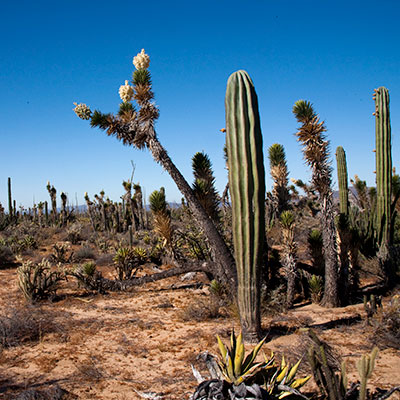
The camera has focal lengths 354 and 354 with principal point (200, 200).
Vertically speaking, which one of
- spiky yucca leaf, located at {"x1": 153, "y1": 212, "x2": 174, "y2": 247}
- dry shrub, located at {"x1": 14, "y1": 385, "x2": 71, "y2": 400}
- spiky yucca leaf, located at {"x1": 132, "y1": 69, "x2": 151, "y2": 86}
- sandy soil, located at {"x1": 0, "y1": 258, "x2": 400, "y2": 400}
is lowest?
sandy soil, located at {"x1": 0, "y1": 258, "x2": 400, "y2": 400}

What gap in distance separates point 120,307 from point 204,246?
3055 millimetres

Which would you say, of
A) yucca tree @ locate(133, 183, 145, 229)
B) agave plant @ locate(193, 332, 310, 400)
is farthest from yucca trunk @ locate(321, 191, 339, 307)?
yucca tree @ locate(133, 183, 145, 229)

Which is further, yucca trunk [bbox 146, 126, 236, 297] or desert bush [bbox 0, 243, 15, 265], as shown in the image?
desert bush [bbox 0, 243, 15, 265]

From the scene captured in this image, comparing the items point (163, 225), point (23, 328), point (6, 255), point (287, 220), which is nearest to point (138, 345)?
point (23, 328)

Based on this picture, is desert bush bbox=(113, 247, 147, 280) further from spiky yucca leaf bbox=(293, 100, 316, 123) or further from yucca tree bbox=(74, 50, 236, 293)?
spiky yucca leaf bbox=(293, 100, 316, 123)

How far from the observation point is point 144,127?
23.7ft

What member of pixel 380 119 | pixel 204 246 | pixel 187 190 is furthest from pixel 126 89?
pixel 380 119

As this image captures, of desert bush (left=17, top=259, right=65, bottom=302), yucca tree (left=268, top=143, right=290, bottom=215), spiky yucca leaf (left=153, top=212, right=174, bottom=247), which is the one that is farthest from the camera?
yucca tree (left=268, top=143, right=290, bottom=215)

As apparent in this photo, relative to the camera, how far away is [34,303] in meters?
7.39

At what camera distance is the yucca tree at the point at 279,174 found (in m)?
8.98

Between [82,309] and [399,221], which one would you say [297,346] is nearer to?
[82,309]

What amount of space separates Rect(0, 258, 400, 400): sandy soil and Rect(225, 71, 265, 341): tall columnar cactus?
3.52 ft

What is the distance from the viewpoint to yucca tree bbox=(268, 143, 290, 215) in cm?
898

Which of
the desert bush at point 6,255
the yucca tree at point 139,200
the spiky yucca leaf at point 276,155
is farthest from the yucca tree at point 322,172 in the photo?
the yucca tree at point 139,200
